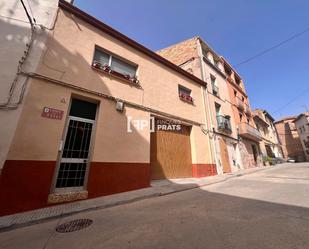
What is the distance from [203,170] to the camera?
9.86 metres

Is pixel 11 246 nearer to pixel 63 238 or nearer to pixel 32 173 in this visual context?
pixel 63 238

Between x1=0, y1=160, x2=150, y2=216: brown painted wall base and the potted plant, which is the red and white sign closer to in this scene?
x1=0, y1=160, x2=150, y2=216: brown painted wall base

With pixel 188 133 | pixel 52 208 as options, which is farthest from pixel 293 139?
pixel 52 208

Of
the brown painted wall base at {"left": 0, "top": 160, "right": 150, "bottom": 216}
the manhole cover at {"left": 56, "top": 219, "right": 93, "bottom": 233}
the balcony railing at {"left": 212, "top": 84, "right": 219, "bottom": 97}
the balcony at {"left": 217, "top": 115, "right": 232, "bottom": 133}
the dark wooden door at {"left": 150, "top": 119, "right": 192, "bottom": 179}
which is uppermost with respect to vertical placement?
the balcony railing at {"left": 212, "top": 84, "right": 219, "bottom": 97}

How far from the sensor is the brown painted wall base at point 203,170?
9516 millimetres

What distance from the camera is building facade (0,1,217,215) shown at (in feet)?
14.8

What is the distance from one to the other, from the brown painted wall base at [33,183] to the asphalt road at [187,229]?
3.36 feet

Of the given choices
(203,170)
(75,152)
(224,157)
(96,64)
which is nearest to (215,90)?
(224,157)

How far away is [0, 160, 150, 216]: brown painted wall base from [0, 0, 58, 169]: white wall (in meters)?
0.41

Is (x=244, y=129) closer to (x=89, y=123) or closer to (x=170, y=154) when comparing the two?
(x=170, y=154)

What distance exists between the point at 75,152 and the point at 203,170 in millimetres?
7425

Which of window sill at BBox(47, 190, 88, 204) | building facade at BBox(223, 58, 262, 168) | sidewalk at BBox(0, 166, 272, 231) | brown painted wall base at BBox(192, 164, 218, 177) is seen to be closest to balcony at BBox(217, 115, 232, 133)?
building facade at BBox(223, 58, 262, 168)

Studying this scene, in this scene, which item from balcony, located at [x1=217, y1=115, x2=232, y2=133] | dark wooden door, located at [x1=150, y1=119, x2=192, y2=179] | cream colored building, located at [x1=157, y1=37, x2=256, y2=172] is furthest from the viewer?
balcony, located at [x1=217, y1=115, x2=232, y2=133]

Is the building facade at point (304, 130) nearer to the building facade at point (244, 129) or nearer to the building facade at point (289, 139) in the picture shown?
the building facade at point (289, 139)
